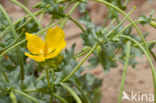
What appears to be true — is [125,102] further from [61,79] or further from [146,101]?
[61,79]

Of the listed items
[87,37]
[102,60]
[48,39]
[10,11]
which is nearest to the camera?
[48,39]

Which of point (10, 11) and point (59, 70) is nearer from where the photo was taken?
point (59, 70)

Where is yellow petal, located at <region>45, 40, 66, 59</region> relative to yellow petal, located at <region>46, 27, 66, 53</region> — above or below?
below

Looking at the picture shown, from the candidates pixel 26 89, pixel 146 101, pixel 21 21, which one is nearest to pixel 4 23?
pixel 21 21

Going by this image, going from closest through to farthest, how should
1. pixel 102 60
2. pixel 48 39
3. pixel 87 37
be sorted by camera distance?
pixel 48 39 → pixel 87 37 → pixel 102 60
